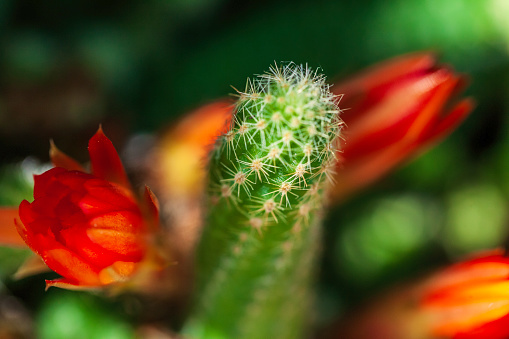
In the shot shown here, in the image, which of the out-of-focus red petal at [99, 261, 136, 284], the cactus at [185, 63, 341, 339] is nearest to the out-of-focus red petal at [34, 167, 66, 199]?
the out-of-focus red petal at [99, 261, 136, 284]

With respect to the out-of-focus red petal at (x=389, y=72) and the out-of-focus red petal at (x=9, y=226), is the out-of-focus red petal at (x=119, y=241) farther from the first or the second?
the out-of-focus red petal at (x=389, y=72)

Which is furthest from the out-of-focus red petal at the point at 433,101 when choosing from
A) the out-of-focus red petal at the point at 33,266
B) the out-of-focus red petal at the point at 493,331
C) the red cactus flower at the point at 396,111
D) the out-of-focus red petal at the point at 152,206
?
the out-of-focus red petal at the point at 33,266

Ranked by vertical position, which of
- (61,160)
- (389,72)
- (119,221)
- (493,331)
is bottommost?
(493,331)

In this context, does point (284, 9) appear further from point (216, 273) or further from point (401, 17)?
point (216, 273)

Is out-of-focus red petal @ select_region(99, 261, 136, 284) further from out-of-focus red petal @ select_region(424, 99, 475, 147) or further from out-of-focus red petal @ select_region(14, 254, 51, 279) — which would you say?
out-of-focus red petal @ select_region(424, 99, 475, 147)

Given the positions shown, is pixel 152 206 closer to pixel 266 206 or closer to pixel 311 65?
pixel 266 206

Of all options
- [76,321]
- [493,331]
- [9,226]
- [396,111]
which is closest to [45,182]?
[9,226]

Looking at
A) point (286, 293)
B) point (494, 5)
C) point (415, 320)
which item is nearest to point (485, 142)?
point (494, 5)
